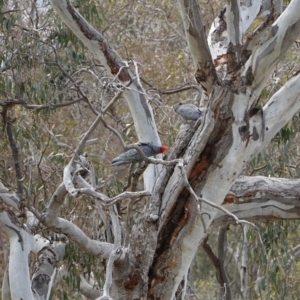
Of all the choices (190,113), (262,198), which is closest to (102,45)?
(190,113)

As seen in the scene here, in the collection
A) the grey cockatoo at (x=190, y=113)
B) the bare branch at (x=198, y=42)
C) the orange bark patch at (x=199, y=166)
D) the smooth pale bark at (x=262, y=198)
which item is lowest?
the smooth pale bark at (x=262, y=198)

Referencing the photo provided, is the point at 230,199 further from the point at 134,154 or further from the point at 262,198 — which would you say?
the point at 134,154

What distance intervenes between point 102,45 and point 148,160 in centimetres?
167

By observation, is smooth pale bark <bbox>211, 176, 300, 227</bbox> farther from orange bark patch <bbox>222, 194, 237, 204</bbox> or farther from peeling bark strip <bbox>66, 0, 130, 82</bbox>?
peeling bark strip <bbox>66, 0, 130, 82</bbox>

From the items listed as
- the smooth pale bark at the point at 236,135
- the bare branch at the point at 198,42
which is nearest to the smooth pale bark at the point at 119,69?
the smooth pale bark at the point at 236,135

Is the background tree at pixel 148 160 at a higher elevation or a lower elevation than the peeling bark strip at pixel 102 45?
lower

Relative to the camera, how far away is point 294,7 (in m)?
3.51

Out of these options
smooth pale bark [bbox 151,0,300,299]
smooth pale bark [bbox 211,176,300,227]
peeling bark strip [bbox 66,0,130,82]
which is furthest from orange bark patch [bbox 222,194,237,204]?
peeling bark strip [bbox 66,0,130,82]

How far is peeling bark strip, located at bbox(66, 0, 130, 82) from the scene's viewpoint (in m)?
4.35

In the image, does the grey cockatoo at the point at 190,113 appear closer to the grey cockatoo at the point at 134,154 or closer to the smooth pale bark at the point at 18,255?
the grey cockatoo at the point at 134,154

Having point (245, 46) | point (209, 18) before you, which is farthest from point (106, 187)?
point (209, 18)

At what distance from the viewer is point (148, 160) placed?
2.97m

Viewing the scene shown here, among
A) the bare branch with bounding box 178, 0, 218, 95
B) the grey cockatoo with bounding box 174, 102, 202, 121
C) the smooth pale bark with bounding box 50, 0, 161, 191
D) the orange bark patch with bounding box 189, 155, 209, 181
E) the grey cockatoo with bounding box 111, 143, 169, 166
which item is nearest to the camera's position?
the bare branch with bounding box 178, 0, 218, 95

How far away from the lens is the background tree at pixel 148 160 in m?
3.56
